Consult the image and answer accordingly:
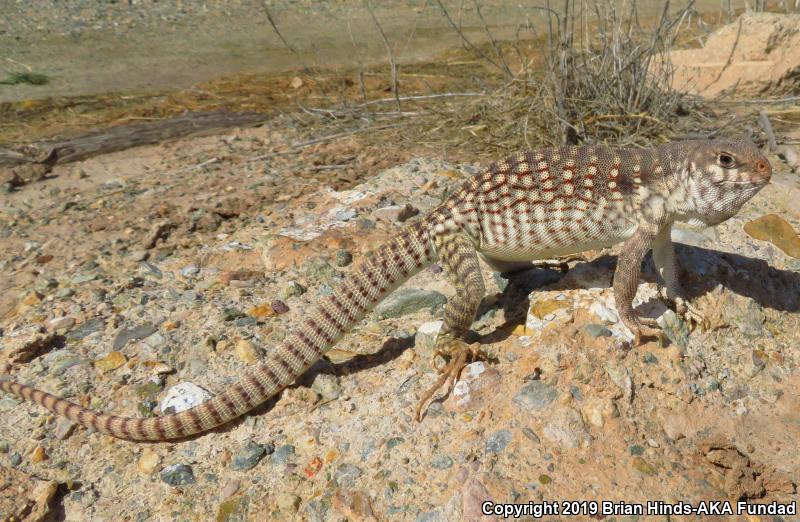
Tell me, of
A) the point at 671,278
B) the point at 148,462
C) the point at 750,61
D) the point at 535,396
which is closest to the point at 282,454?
the point at 148,462

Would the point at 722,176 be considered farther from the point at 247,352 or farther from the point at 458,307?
the point at 247,352

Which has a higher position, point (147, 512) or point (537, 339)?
point (537, 339)

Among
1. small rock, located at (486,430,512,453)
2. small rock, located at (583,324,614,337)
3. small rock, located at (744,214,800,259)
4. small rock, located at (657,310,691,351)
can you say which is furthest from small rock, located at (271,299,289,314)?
small rock, located at (744,214,800,259)

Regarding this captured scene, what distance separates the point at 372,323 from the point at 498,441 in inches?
54.4

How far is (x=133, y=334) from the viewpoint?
493 centimetres

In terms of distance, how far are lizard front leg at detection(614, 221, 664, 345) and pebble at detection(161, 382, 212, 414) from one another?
95.8 inches

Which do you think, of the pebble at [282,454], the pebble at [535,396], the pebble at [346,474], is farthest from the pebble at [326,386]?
the pebble at [535,396]

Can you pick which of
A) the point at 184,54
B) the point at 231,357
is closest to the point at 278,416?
the point at 231,357

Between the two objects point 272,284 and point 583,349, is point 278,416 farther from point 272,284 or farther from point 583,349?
point 583,349

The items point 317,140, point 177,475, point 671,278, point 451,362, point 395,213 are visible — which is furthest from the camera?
point 317,140

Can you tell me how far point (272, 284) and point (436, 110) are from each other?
3.65 metres

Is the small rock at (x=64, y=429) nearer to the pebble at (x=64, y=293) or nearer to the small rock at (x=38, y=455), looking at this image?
the small rock at (x=38, y=455)

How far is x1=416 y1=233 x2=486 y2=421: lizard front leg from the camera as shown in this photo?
13.8 ft

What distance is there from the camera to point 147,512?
3.82 m
